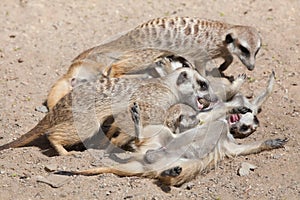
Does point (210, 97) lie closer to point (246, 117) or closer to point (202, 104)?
point (202, 104)

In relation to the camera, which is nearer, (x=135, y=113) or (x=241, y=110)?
(x=135, y=113)

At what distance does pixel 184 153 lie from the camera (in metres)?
3.29

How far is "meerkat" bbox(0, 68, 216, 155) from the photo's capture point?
3414 millimetres

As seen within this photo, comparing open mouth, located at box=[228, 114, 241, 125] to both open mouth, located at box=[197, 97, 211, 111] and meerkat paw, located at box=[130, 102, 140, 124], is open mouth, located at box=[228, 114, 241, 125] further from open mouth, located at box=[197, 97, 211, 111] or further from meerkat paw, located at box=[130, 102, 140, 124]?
meerkat paw, located at box=[130, 102, 140, 124]

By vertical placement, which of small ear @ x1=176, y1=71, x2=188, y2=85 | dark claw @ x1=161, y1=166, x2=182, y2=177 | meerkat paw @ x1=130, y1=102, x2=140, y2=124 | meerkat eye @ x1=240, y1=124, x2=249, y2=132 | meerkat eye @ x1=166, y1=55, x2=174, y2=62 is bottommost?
meerkat eye @ x1=240, y1=124, x2=249, y2=132

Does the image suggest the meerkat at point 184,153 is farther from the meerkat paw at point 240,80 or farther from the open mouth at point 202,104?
the meerkat paw at point 240,80

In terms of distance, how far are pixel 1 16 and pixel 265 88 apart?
7.26 feet

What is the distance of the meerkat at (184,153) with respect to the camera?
309cm

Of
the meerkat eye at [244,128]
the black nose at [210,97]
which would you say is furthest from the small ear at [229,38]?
the meerkat eye at [244,128]

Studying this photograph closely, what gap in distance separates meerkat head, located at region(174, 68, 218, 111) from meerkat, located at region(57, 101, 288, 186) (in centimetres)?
25

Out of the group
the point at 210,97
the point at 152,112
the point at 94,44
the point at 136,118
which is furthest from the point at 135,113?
the point at 94,44

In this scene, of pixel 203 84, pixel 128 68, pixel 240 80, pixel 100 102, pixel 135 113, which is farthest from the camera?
pixel 128 68

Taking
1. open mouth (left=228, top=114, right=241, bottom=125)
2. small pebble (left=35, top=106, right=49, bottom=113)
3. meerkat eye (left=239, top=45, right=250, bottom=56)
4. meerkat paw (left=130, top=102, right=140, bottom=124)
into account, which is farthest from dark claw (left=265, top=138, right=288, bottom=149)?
small pebble (left=35, top=106, right=49, bottom=113)

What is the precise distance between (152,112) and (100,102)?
1.02 ft
